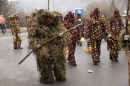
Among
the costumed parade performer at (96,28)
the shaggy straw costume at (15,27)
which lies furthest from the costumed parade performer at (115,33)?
the shaggy straw costume at (15,27)

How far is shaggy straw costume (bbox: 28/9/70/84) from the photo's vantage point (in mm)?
6312

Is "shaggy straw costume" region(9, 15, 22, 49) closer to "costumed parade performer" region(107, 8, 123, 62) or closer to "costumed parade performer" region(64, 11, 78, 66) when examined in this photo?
"costumed parade performer" region(64, 11, 78, 66)

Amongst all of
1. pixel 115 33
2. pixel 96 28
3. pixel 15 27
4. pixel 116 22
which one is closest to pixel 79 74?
pixel 96 28

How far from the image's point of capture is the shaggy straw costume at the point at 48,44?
20.7ft

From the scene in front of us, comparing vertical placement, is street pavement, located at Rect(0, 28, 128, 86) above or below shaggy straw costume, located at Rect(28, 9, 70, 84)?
below

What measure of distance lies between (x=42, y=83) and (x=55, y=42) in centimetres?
114

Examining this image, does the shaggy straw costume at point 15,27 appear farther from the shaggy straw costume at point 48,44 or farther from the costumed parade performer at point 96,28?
the shaggy straw costume at point 48,44

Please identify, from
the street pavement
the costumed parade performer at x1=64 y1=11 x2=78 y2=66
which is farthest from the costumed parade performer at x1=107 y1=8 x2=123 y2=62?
the costumed parade performer at x1=64 y1=11 x2=78 y2=66

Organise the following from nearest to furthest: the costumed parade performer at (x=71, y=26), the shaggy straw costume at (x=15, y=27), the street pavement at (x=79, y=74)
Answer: the street pavement at (x=79, y=74) → the costumed parade performer at (x=71, y=26) → the shaggy straw costume at (x=15, y=27)

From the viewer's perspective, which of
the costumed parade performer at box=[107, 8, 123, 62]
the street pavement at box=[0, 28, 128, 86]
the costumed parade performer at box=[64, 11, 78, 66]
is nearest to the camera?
the street pavement at box=[0, 28, 128, 86]

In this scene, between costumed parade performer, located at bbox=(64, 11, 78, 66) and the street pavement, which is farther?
costumed parade performer, located at bbox=(64, 11, 78, 66)

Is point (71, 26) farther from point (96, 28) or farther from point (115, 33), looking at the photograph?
point (115, 33)

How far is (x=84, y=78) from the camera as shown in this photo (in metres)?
7.23

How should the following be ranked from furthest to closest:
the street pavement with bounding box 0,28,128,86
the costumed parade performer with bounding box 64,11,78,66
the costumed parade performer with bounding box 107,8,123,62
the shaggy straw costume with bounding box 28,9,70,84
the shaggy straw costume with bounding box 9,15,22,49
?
the shaggy straw costume with bounding box 9,15,22,49, the costumed parade performer with bounding box 107,8,123,62, the costumed parade performer with bounding box 64,11,78,66, the street pavement with bounding box 0,28,128,86, the shaggy straw costume with bounding box 28,9,70,84
